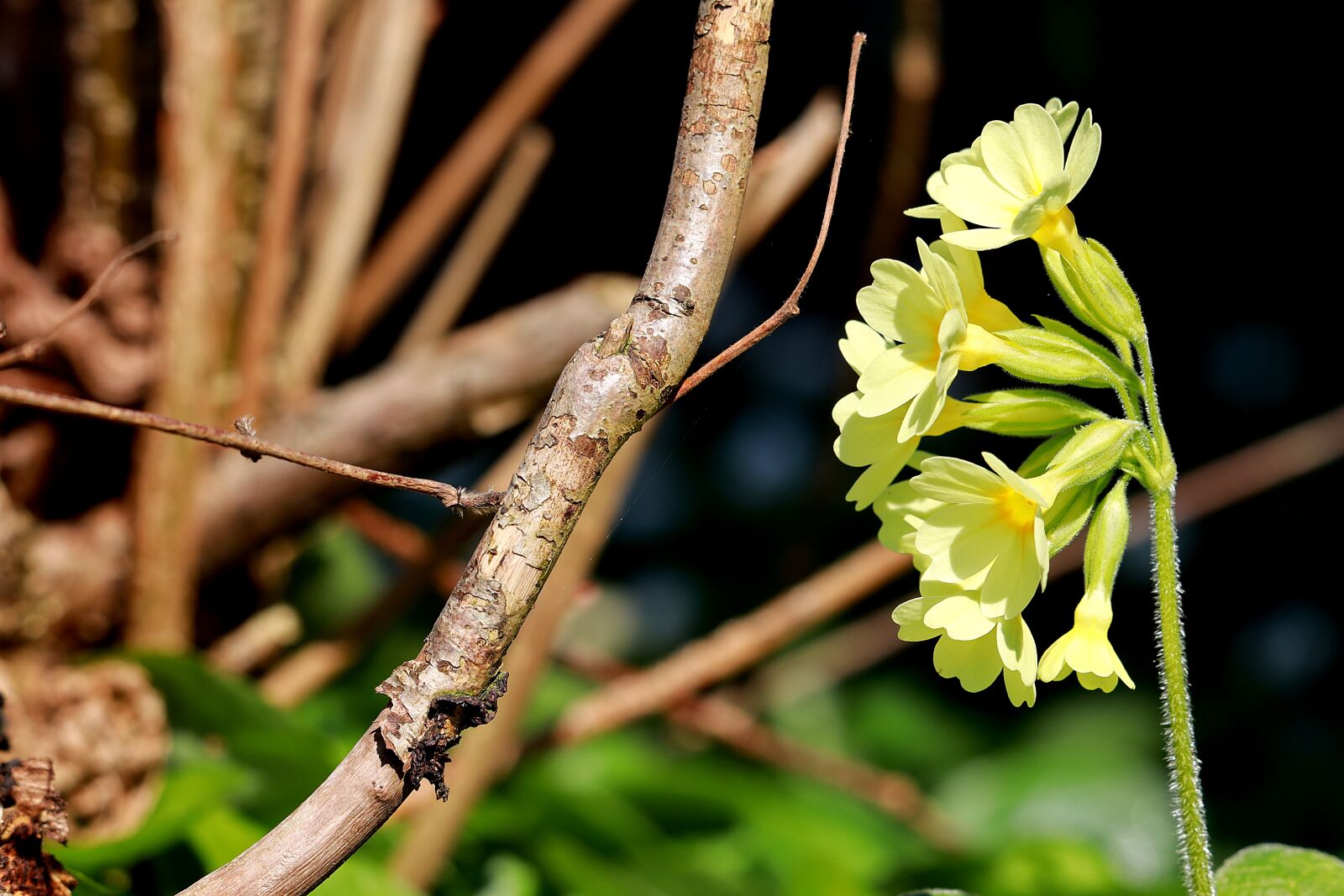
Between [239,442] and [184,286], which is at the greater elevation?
[184,286]

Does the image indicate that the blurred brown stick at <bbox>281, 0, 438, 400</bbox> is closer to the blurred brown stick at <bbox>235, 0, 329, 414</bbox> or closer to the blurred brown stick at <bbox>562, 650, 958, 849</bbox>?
the blurred brown stick at <bbox>235, 0, 329, 414</bbox>

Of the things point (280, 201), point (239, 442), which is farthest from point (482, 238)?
point (239, 442)

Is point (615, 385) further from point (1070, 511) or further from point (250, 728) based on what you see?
point (250, 728)

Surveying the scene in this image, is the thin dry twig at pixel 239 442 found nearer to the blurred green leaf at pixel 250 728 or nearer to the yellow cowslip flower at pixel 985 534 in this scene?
the yellow cowslip flower at pixel 985 534

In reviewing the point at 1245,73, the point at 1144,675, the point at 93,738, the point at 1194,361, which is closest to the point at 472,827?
the point at 93,738

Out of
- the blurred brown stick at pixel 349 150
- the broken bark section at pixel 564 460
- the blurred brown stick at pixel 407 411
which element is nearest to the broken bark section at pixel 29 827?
the broken bark section at pixel 564 460

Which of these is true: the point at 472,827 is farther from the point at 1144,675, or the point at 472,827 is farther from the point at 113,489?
the point at 1144,675

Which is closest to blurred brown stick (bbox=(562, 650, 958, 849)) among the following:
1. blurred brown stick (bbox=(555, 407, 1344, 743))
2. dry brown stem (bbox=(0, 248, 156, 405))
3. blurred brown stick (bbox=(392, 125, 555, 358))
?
blurred brown stick (bbox=(555, 407, 1344, 743))
